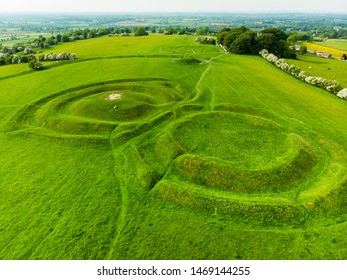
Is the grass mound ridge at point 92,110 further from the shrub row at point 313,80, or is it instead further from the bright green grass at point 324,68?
the bright green grass at point 324,68

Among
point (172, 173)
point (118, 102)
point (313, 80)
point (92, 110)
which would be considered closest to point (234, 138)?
point (172, 173)

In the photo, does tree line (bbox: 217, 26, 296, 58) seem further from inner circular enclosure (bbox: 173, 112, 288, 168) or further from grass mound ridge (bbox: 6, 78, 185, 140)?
inner circular enclosure (bbox: 173, 112, 288, 168)

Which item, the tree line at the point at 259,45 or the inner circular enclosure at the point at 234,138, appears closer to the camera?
the inner circular enclosure at the point at 234,138

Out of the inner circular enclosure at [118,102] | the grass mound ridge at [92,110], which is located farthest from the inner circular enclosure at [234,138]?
the inner circular enclosure at [118,102]

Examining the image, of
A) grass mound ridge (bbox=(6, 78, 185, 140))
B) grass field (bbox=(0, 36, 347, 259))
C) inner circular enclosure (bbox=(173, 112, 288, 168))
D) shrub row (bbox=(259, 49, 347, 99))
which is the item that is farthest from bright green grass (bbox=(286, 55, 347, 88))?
grass mound ridge (bbox=(6, 78, 185, 140))

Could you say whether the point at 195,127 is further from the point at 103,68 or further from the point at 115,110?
the point at 103,68

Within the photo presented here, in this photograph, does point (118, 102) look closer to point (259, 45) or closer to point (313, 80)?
point (313, 80)
